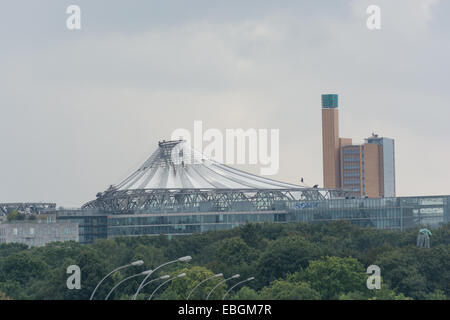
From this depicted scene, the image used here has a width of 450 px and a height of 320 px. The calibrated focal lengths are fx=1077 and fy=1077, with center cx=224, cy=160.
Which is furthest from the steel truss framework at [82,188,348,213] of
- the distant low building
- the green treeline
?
the green treeline

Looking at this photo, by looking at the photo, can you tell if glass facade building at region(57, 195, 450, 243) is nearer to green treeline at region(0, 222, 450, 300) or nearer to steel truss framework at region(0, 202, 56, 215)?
steel truss framework at region(0, 202, 56, 215)

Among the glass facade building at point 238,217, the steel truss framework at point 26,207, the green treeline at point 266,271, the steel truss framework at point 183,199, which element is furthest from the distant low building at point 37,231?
the green treeline at point 266,271

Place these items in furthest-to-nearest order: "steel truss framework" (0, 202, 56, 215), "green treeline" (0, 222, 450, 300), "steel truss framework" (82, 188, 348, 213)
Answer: "steel truss framework" (0, 202, 56, 215)
"steel truss framework" (82, 188, 348, 213)
"green treeline" (0, 222, 450, 300)

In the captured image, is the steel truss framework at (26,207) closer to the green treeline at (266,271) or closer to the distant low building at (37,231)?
the distant low building at (37,231)

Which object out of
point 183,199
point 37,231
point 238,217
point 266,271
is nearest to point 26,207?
point 37,231

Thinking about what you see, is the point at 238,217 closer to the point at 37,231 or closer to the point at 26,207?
the point at 37,231
